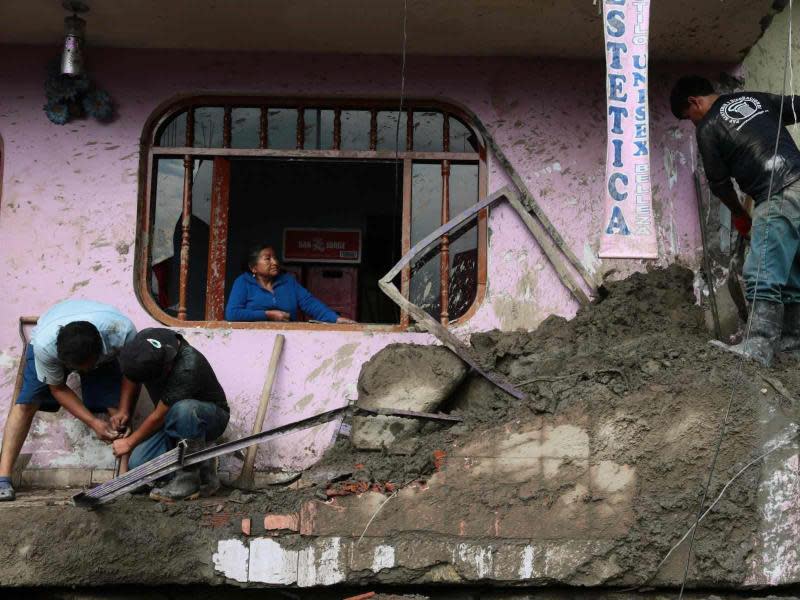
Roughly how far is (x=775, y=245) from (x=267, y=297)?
299 cm

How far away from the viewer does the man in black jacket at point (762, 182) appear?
4.46 m

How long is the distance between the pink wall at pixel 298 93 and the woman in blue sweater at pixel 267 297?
30 cm

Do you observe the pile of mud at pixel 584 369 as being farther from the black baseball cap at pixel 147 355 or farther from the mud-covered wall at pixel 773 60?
the mud-covered wall at pixel 773 60

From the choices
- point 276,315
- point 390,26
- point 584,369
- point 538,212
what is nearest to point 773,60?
point 538,212

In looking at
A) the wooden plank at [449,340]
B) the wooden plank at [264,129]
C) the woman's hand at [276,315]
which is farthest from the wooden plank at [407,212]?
the wooden plank at [264,129]

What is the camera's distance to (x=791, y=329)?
4.70 m

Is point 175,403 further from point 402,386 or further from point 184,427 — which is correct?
point 402,386

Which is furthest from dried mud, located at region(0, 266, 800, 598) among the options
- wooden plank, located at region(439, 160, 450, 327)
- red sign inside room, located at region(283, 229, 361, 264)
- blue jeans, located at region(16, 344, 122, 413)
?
red sign inside room, located at region(283, 229, 361, 264)

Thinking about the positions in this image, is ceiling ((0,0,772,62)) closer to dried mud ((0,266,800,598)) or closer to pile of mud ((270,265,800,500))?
pile of mud ((270,265,800,500))

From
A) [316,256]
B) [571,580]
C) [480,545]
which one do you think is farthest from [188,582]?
[316,256]

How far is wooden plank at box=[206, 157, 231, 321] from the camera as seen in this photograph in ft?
18.0

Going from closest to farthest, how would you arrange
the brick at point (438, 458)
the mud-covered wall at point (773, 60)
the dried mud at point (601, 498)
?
1. the dried mud at point (601, 498)
2. the brick at point (438, 458)
3. the mud-covered wall at point (773, 60)

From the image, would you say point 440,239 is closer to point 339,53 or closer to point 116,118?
point 339,53

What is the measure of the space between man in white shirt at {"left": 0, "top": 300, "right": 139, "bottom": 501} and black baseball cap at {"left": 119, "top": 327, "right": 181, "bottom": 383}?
8.2 inches
